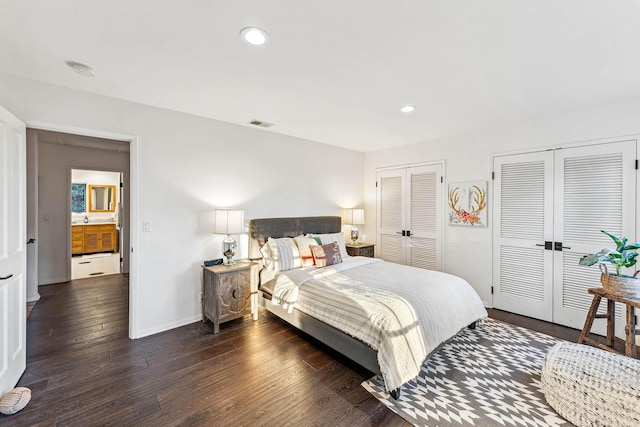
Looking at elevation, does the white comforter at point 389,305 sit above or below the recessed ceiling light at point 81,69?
below

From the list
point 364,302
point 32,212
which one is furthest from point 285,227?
point 32,212

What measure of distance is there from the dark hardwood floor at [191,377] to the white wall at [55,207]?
7.07ft

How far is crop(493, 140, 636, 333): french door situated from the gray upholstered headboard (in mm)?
2479

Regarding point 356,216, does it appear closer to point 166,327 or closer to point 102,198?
point 166,327

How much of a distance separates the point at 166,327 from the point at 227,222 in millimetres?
1389

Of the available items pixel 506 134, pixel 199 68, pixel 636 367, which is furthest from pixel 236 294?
pixel 506 134

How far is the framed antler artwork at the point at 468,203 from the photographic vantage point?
3.94 metres

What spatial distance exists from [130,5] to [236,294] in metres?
2.75

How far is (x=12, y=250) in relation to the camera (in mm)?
2150

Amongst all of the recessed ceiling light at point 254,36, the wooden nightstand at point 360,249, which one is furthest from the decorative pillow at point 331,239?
the recessed ceiling light at point 254,36

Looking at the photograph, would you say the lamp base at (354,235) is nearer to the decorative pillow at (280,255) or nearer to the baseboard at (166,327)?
the decorative pillow at (280,255)

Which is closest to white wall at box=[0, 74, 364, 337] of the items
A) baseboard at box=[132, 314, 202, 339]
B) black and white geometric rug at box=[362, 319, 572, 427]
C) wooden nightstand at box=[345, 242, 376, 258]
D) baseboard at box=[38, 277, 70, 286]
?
baseboard at box=[132, 314, 202, 339]

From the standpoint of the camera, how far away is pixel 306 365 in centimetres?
253

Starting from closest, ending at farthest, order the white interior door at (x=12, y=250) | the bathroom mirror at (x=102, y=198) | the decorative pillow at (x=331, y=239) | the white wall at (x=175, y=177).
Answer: the white interior door at (x=12, y=250), the white wall at (x=175, y=177), the decorative pillow at (x=331, y=239), the bathroom mirror at (x=102, y=198)
